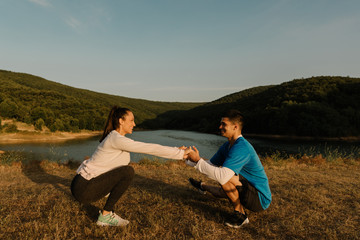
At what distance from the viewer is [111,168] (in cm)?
272

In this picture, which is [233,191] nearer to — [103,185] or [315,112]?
[103,185]

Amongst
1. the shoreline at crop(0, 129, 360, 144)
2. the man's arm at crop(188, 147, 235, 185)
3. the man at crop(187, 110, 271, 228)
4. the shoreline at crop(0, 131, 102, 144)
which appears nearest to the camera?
the man's arm at crop(188, 147, 235, 185)

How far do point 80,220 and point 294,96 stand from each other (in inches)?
2970

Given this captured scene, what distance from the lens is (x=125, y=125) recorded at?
110 inches

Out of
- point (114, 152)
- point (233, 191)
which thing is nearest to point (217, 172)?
point (233, 191)

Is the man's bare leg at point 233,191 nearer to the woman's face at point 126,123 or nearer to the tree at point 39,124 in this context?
the woman's face at point 126,123

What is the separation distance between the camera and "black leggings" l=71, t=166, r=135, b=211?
2605 mm

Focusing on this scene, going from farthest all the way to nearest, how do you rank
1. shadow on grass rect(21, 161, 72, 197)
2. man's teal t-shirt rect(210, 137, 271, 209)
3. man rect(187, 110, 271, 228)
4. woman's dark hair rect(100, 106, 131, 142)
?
shadow on grass rect(21, 161, 72, 197) → woman's dark hair rect(100, 106, 131, 142) → man rect(187, 110, 271, 228) → man's teal t-shirt rect(210, 137, 271, 209)

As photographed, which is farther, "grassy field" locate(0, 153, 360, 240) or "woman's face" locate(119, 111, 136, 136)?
"woman's face" locate(119, 111, 136, 136)

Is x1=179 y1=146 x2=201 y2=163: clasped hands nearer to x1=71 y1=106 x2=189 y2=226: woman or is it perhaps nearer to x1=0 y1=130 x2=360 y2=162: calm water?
x1=71 y1=106 x2=189 y2=226: woman

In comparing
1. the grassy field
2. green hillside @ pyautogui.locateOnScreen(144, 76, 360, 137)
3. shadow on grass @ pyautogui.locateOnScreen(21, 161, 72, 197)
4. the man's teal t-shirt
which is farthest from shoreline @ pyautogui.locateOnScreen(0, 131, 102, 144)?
green hillside @ pyautogui.locateOnScreen(144, 76, 360, 137)

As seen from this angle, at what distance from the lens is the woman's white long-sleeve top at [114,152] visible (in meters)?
2.53

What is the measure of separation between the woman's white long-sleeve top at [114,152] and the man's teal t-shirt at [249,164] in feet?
2.21

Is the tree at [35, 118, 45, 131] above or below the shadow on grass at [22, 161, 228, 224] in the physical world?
below
